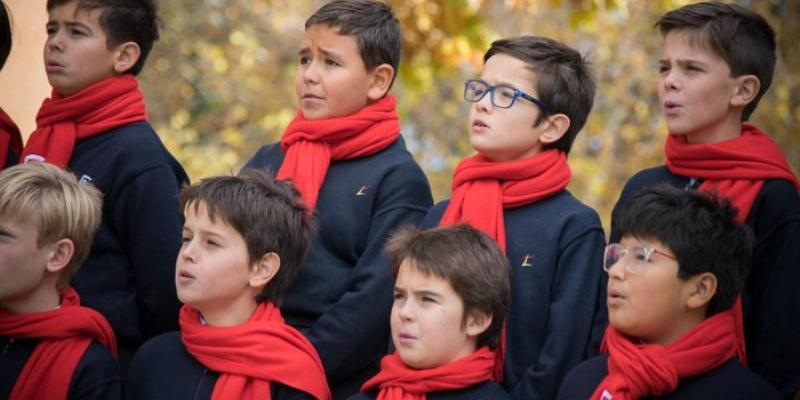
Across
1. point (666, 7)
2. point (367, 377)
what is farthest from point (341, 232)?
point (666, 7)

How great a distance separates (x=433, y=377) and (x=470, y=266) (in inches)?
15.2

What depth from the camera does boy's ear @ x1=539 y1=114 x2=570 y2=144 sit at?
4832mm

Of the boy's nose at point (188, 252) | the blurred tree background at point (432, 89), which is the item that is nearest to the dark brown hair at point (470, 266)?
the boy's nose at point (188, 252)

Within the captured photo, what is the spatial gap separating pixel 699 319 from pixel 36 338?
2.26 m

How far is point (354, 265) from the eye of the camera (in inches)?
193

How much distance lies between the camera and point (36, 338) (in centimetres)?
463

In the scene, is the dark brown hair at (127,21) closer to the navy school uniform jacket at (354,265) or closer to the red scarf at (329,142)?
the red scarf at (329,142)

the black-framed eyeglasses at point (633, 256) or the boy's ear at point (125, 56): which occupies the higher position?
the boy's ear at point (125, 56)

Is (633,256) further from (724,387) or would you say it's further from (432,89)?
(432,89)

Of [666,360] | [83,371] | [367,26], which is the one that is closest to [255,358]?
[83,371]

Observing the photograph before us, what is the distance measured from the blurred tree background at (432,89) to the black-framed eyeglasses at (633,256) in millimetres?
6892

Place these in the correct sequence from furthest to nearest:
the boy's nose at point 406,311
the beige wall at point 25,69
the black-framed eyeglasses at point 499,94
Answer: the beige wall at point 25,69 < the black-framed eyeglasses at point 499,94 < the boy's nose at point 406,311

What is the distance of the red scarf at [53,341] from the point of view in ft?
14.8

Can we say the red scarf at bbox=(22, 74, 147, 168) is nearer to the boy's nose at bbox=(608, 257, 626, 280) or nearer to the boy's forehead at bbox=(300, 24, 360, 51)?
the boy's forehead at bbox=(300, 24, 360, 51)
